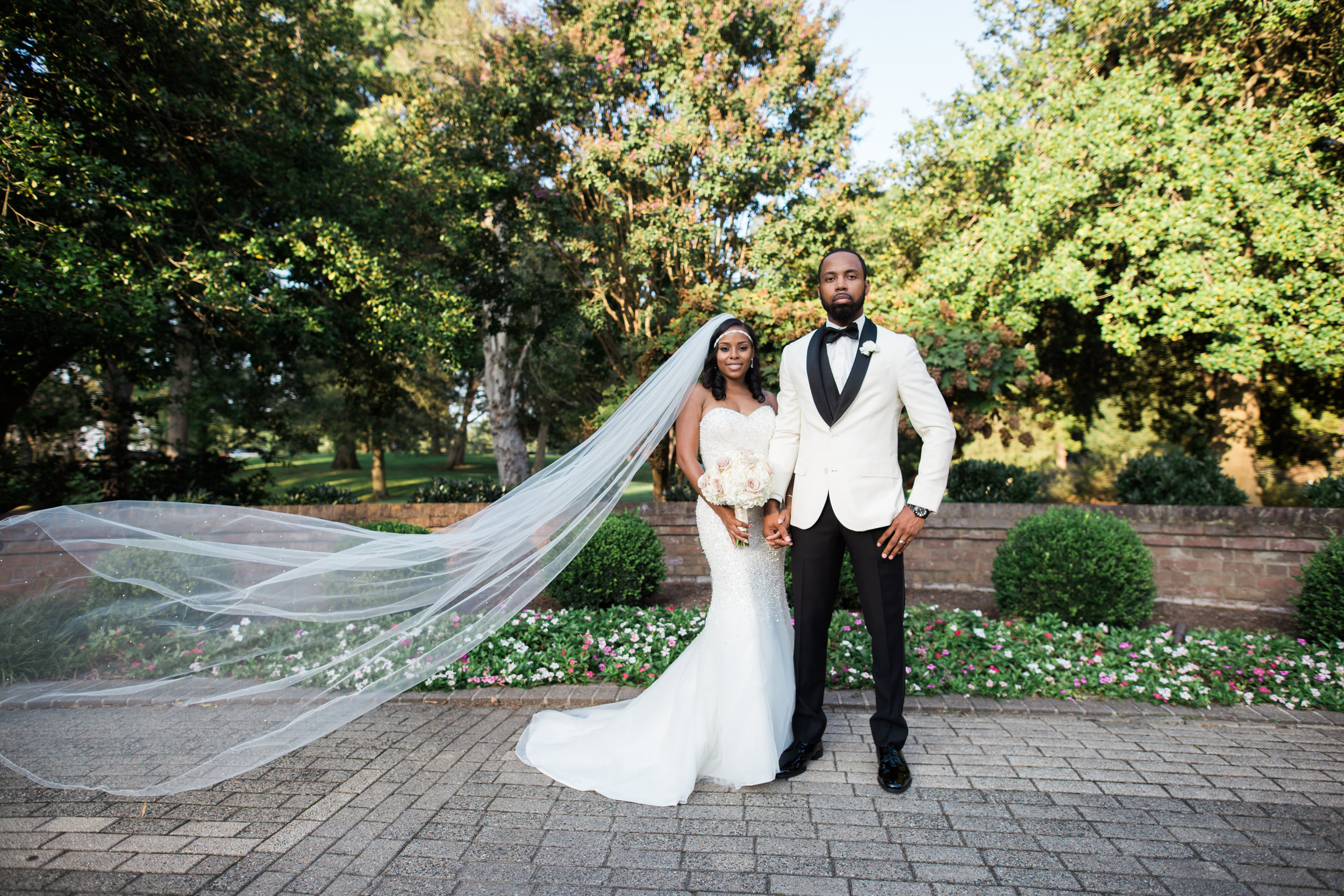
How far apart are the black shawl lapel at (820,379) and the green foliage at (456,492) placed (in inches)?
A: 245

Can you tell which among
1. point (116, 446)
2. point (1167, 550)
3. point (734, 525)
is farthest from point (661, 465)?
point (734, 525)

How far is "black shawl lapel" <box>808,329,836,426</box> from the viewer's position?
→ 3.48 meters

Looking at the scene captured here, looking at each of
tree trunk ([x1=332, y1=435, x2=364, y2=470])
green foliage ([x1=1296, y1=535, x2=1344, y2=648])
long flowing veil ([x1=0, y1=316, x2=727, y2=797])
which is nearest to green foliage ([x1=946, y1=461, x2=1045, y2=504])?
green foliage ([x1=1296, y1=535, x2=1344, y2=648])

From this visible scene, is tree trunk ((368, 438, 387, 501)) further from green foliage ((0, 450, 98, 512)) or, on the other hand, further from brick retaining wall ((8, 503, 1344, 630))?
brick retaining wall ((8, 503, 1344, 630))

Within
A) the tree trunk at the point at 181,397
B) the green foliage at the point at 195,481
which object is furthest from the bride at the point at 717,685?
the tree trunk at the point at 181,397

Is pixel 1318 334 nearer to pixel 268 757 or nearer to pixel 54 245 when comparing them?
pixel 268 757

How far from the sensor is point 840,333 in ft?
11.6

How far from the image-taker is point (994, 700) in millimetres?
4559

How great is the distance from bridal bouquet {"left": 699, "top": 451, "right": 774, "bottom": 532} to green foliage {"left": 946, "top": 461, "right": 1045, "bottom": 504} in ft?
18.9

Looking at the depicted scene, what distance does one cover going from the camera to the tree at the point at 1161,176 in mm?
8969

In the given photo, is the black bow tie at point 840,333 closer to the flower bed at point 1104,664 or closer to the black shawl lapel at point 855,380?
the black shawl lapel at point 855,380

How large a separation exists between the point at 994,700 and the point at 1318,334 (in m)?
8.04

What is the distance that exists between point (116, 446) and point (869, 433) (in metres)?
10.1

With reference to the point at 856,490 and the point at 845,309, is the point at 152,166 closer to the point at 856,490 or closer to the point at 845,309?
the point at 845,309
